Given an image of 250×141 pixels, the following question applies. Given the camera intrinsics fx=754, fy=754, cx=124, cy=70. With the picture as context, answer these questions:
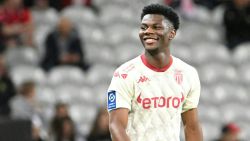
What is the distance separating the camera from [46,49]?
10.9m

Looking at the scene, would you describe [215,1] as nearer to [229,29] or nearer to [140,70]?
[229,29]

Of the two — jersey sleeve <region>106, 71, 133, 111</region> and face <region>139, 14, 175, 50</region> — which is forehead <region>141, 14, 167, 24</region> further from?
jersey sleeve <region>106, 71, 133, 111</region>

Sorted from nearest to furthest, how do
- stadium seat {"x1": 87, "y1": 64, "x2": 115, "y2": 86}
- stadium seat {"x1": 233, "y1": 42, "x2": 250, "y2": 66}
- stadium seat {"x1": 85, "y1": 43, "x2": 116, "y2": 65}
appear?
1. stadium seat {"x1": 87, "y1": 64, "x2": 115, "y2": 86}
2. stadium seat {"x1": 85, "y1": 43, "x2": 116, "y2": 65}
3. stadium seat {"x1": 233, "y1": 42, "x2": 250, "y2": 66}

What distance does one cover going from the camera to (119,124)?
475 cm

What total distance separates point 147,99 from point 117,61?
665 cm

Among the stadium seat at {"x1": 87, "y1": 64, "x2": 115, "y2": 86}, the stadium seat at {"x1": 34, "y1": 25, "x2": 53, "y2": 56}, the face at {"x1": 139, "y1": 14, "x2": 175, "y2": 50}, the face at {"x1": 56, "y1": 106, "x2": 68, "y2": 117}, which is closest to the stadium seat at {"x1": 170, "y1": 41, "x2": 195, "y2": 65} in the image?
the stadium seat at {"x1": 87, "y1": 64, "x2": 115, "y2": 86}

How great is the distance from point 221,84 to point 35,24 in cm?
303

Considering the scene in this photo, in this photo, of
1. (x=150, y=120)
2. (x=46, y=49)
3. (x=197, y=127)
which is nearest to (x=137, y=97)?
(x=150, y=120)

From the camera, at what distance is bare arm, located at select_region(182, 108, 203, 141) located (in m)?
5.10

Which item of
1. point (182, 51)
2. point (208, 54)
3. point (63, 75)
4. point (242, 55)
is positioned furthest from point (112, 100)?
point (242, 55)

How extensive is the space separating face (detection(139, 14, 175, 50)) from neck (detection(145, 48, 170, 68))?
7cm

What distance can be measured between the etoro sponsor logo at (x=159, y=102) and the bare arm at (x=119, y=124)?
0.42 ft

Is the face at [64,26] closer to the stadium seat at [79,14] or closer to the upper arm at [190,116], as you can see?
the stadium seat at [79,14]

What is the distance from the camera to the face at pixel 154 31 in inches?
189
